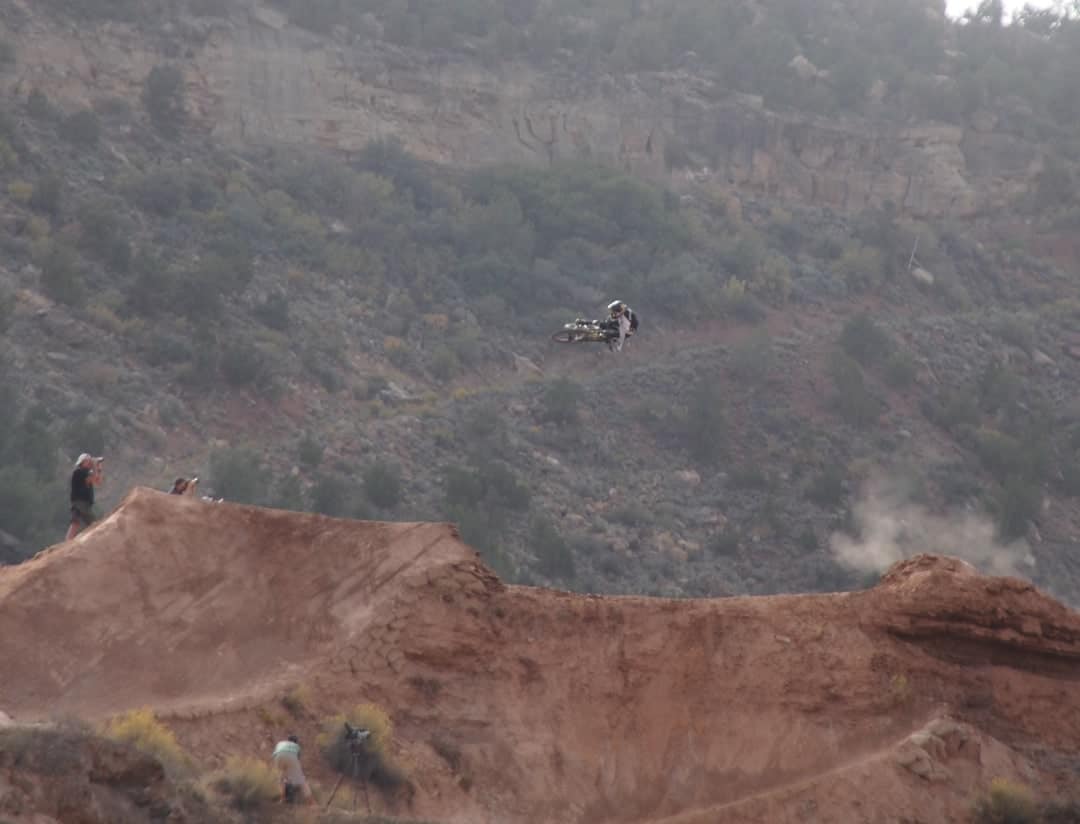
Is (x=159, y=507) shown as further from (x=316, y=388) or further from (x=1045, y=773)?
(x=316, y=388)

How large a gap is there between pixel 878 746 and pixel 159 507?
274 inches

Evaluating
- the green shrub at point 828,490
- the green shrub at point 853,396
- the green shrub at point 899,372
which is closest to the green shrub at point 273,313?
the green shrub at point 828,490

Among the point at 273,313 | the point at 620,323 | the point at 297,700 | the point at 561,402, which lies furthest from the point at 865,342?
the point at 297,700

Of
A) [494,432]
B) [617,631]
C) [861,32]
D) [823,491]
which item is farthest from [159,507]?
[861,32]

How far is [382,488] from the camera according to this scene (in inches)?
1762

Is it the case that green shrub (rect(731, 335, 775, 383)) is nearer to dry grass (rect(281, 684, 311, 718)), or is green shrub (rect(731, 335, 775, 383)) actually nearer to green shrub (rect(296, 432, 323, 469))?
green shrub (rect(296, 432, 323, 469))

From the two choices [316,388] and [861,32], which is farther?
[861,32]

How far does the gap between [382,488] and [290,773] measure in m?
31.8

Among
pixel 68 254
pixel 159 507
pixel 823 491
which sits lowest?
pixel 823 491

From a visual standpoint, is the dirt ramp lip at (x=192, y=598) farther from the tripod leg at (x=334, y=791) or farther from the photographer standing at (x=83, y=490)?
the photographer standing at (x=83, y=490)

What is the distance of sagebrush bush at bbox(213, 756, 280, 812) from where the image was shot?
39.0 ft

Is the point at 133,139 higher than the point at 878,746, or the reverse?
the point at 878,746

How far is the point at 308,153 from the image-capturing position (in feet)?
208

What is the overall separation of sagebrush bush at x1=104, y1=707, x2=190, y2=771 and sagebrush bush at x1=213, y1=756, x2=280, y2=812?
347 mm
